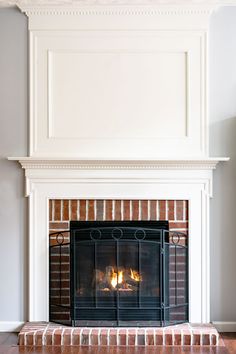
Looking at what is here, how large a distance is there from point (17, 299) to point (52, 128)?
1264mm

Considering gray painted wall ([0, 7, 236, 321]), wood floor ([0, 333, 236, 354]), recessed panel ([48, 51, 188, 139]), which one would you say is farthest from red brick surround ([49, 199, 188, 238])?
wood floor ([0, 333, 236, 354])

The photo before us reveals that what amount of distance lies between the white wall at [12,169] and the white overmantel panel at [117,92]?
0.09m

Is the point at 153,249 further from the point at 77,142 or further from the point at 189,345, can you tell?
the point at 77,142

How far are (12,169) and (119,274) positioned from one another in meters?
1.08

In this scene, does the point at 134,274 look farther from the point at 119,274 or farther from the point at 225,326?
the point at 225,326

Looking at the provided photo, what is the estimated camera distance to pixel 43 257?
366 centimetres

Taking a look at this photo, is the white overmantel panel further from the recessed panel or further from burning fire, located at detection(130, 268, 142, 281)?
burning fire, located at detection(130, 268, 142, 281)

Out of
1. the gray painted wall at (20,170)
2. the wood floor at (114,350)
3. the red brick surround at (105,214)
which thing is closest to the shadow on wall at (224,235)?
the gray painted wall at (20,170)

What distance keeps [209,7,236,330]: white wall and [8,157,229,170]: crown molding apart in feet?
0.44

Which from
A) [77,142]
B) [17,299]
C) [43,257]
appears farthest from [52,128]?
[17,299]

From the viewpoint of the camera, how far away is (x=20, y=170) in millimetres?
3686

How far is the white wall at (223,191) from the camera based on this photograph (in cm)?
366

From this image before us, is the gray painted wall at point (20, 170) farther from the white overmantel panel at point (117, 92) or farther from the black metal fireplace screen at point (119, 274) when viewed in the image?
the black metal fireplace screen at point (119, 274)

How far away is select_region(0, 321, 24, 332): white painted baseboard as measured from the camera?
3668mm
